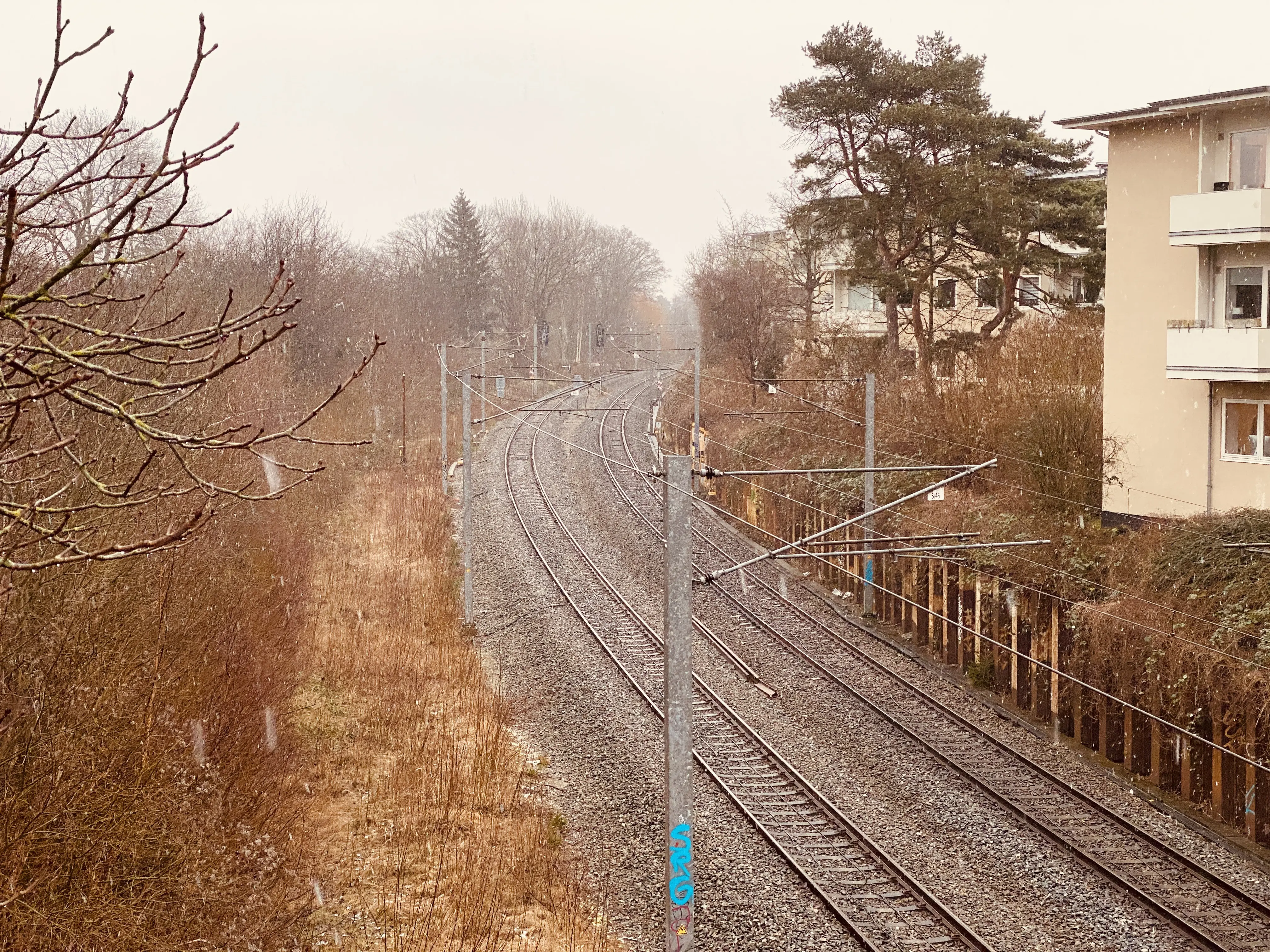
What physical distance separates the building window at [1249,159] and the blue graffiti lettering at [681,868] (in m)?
15.5

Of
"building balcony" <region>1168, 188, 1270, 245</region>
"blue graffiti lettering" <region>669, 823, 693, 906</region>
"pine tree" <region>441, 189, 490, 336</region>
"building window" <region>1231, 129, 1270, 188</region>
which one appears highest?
"pine tree" <region>441, 189, 490, 336</region>

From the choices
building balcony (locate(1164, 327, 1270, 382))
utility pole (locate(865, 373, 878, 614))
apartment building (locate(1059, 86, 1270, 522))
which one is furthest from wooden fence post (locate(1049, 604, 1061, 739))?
building balcony (locate(1164, 327, 1270, 382))

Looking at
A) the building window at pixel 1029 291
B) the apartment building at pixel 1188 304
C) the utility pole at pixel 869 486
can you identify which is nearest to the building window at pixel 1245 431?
the apartment building at pixel 1188 304

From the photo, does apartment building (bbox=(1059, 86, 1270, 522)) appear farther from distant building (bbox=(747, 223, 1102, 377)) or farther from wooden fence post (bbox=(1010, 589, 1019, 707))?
distant building (bbox=(747, 223, 1102, 377))

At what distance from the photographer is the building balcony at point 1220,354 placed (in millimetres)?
18219

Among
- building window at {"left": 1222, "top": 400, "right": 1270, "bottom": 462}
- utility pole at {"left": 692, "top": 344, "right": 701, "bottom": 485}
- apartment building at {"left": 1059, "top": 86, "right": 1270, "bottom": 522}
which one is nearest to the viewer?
apartment building at {"left": 1059, "top": 86, "right": 1270, "bottom": 522}

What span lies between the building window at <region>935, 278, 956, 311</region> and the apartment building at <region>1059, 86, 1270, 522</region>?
9697 millimetres

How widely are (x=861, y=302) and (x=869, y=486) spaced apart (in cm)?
3013

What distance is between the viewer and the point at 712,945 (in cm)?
1106

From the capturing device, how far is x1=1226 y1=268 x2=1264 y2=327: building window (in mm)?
19312

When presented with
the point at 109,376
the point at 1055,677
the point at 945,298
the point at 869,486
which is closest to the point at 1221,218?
the point at 869,486

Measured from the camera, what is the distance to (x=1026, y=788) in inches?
579

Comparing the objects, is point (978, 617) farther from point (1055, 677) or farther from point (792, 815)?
point (792, 815)

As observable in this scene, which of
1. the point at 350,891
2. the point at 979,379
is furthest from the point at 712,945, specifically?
the point at 979,379
